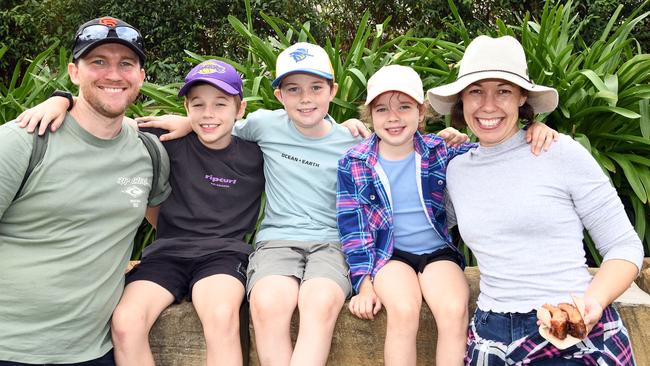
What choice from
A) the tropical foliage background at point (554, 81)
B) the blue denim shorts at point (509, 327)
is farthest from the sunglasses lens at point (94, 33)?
the blue denim shorts at point (509, 327)

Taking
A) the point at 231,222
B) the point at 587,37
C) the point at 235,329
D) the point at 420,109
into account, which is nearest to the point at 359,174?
the point at 420,109

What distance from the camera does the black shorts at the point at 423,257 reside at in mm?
2709

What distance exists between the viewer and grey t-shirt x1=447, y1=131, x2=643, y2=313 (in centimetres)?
219

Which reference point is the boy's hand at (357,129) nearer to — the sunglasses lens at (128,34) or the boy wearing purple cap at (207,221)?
the boy wearing purple cap at (207,221)

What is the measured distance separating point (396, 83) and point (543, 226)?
910 mm

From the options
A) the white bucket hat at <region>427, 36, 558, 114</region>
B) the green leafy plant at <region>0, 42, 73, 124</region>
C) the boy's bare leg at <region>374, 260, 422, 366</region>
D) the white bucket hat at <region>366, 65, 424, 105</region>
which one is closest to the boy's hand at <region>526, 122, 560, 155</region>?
the white bucket hat at <region>427, 36, 558, 114</region>

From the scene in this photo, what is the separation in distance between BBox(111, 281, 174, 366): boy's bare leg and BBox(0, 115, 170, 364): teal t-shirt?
0.15 ft

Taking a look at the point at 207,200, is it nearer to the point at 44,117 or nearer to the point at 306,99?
the point at 306,99

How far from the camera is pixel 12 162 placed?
222cm

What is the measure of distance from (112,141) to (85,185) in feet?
0.78

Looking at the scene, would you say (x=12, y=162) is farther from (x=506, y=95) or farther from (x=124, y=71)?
(x=506, y=95)

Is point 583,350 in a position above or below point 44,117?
below

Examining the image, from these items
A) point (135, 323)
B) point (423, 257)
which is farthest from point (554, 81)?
point (135, 323)

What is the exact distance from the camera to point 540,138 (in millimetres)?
2312
